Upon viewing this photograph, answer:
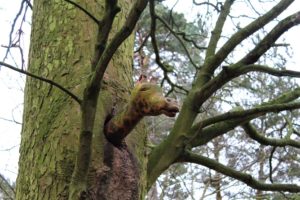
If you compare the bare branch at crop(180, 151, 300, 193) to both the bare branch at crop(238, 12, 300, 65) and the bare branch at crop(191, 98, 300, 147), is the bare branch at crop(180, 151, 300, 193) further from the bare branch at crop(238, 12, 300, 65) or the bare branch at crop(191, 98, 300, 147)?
the bare branch at crop(238, 12, 300, 65)

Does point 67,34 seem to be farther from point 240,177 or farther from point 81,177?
point 240,177

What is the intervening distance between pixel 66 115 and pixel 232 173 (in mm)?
888

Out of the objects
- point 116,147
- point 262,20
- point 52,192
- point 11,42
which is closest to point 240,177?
point 262,20

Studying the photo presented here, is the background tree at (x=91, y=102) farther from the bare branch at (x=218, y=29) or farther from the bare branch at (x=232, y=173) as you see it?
the bare branch at (x=218, y=29)

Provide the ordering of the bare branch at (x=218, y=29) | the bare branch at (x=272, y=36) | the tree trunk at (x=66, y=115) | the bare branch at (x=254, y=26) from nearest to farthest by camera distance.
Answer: the tree trunk at (x=66, y=115)
the bare branch at (x=272, y=36)
the bare branch at (x=254, y=26)
the bare branch at (x=218, y=29)

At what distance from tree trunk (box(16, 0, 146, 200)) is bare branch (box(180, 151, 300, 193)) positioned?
510 mm

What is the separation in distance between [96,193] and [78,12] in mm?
665

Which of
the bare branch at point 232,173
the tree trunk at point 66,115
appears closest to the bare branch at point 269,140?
the bare branch at point 232,173

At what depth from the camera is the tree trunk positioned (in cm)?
126

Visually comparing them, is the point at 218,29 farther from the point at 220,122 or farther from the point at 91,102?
the point at 91,102

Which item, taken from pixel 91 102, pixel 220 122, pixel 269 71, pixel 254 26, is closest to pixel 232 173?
pixel 220 122

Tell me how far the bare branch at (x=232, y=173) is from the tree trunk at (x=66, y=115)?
0.51 meters

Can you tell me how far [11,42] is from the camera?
214 centimetres

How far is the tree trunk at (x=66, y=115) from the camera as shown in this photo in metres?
1.26
